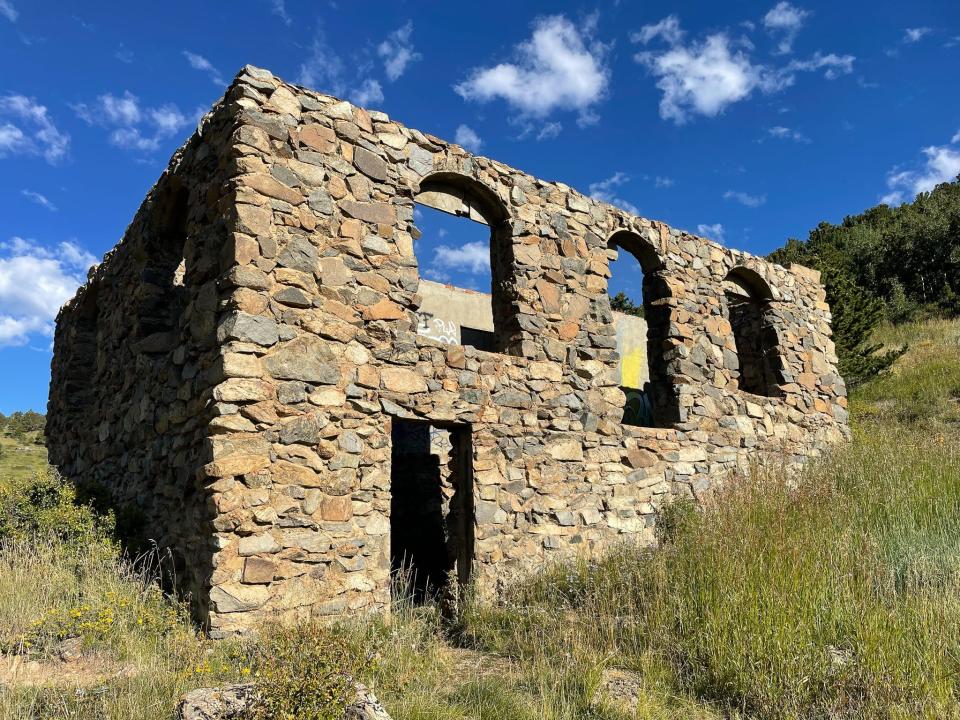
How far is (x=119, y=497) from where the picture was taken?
688 centimetres

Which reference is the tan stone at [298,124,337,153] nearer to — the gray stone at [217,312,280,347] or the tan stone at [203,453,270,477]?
the gray stone at [217,312,280,347]

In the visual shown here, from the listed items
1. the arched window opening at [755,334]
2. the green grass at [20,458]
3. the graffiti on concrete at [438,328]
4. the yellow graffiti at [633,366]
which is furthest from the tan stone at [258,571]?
the yellow graffiti at [633,366]

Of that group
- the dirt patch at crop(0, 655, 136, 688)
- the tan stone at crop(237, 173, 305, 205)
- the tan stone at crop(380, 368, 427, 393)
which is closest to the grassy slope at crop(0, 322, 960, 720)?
the dirt patch at crop(0, 655, 136, 688)

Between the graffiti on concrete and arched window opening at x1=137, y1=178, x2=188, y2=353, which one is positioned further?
the graffiti on concrete

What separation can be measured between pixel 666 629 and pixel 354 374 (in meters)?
3.32

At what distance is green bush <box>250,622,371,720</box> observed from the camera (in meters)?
3.33

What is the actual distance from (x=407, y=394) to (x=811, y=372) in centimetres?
750

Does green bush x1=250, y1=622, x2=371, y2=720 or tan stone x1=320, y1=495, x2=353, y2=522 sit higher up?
tan stone x1=320, y1=495, x2=353, y2=522

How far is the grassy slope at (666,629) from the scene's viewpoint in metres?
4.00

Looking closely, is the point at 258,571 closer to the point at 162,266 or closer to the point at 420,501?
the point at 162,266

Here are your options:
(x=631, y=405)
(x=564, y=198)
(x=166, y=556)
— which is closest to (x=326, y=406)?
(x=166, y=556)

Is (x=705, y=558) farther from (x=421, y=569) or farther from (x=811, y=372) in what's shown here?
(x=811, y=372)

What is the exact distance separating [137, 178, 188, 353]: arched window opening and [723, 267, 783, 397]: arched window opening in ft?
25.1

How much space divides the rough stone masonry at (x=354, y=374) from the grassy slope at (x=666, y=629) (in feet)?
1.94
